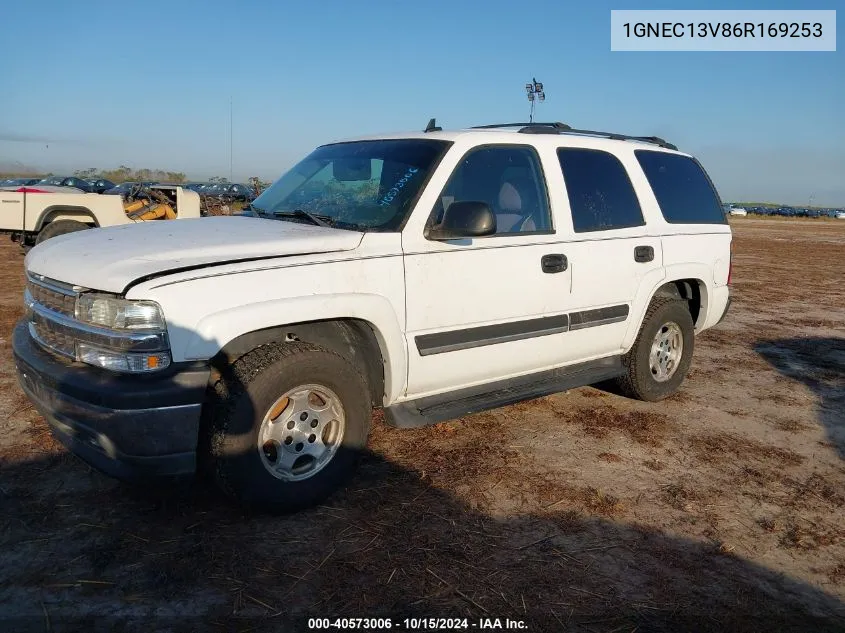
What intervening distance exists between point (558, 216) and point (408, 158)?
3.44 feet

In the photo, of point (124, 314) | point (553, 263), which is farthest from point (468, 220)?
point (124, 314)

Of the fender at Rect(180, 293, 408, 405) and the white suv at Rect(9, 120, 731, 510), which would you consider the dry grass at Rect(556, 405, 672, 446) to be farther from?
the fender at Rect(180, 293, 408, 405)

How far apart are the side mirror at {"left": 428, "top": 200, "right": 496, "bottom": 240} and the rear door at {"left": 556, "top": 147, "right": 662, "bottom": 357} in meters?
0.98

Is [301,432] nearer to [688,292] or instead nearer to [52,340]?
[52,340]

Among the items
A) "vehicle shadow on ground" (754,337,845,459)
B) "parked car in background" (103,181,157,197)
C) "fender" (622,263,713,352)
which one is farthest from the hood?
"parked car in background" (103,181,157,197)

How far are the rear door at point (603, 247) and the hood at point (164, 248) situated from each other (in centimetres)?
169

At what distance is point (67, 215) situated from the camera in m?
11.5

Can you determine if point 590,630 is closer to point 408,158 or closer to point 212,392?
point 212,392

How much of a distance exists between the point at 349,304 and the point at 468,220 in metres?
0.78

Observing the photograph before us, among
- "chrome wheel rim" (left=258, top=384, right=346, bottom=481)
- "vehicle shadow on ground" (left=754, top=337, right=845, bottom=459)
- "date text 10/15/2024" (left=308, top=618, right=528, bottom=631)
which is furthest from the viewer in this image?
"vehicle shadow on ground" (left=754, top=337, right=845, bottom=459)

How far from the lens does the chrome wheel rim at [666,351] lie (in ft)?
17.3

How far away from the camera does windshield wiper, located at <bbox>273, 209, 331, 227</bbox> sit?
3740 mm

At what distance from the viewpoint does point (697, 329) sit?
18.8 feet

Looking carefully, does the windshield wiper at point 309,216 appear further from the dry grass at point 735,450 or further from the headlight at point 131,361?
the dry grass at point 735,450
